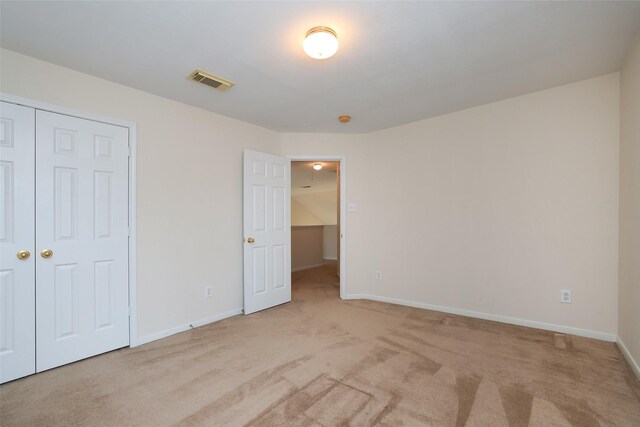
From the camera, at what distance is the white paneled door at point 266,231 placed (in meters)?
3.60

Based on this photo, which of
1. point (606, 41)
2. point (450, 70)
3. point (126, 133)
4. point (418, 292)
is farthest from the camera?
point (418, 292)

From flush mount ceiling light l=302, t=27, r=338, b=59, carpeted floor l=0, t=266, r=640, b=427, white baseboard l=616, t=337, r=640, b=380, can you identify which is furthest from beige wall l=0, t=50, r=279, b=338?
white baseboard l=616, t=337, r=640, b=380

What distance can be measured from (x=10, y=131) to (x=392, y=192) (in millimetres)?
3735

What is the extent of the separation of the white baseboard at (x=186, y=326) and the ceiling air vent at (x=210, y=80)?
7.82ft

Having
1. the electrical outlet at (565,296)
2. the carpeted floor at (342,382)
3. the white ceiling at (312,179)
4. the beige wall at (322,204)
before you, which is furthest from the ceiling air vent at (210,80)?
the beige wall at (322,204)

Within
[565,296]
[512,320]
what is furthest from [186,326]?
[565,296]

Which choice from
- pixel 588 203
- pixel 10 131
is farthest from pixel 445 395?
pixel 10 131

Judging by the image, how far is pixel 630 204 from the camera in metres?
2.29

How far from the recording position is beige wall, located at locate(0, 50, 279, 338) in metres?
2.45

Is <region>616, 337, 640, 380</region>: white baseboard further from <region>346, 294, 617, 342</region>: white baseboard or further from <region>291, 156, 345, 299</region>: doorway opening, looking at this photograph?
<region>291, 156, 345, 299</region>: doorway opening

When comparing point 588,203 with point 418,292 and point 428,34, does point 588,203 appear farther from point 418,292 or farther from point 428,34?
point 428,34

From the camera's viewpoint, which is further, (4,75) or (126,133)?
(126,133)

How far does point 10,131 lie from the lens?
84.0 inches

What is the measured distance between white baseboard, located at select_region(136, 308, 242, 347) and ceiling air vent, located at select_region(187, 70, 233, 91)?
2.38m
